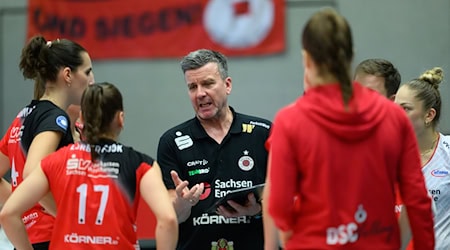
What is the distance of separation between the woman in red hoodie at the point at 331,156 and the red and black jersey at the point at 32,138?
4.17ft

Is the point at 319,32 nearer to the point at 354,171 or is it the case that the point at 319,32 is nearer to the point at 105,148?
the point at 354,171

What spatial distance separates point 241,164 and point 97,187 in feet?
3.71

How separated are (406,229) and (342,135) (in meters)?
0.57

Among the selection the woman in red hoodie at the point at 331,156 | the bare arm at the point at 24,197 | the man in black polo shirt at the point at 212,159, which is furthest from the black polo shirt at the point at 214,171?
the woman in red hoodie at the point at 331,156

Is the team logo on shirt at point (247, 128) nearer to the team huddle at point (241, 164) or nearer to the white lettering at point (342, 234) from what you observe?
the team huddle at point (241, 164)

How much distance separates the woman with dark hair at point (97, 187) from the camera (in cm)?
291

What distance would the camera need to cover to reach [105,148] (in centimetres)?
297

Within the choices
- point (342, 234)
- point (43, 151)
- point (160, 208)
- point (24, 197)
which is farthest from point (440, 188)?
point (24, 197)

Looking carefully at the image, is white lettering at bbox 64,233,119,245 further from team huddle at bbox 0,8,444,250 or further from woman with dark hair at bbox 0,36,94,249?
woman with dark hair at bbox 0,36,94,249

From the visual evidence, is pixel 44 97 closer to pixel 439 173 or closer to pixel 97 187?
pixel 97 187

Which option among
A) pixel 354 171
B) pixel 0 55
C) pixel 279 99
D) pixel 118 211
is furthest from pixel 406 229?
pixel 0 55

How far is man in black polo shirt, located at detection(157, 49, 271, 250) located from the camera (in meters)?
3.85

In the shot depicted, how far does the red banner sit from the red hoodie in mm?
4927

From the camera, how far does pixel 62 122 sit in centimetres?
341
